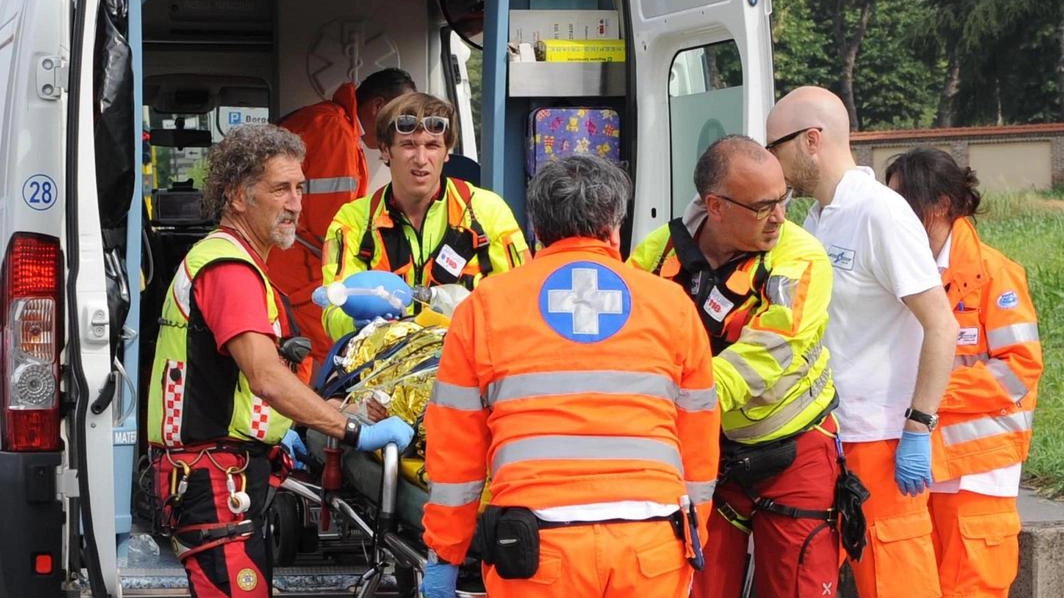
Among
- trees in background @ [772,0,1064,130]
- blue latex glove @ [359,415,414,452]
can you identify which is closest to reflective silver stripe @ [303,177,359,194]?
blue latex glove @ [359,415,414,452]

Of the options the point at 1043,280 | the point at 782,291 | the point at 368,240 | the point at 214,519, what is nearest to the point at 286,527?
the point at 368,240

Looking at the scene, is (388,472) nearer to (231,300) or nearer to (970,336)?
(231,300)

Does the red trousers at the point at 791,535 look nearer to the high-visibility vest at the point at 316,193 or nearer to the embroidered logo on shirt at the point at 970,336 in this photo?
the embroidered logo on shirt at the point at 970,336

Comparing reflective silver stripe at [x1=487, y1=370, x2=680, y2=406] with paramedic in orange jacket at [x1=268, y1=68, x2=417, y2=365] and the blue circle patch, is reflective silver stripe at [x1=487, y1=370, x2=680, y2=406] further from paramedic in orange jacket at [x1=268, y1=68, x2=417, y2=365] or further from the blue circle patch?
paramedic in orange jacket at [x1=268, y1=68, x2=417, y2=365]

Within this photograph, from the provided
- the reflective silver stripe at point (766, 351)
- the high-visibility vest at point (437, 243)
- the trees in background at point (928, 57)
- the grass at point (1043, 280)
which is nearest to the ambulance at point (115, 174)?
the high-visibility vest at point (437, 243)

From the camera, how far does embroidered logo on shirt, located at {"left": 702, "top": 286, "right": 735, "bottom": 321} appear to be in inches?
147

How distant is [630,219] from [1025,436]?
166cm

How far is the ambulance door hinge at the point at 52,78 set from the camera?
3785mm

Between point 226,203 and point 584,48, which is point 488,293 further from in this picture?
point 584,48

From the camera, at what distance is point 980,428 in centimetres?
444

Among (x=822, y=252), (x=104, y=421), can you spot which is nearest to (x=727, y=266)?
(x=822, y=252)

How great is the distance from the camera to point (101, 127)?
12.9 feet

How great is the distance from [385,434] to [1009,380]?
1888 mm

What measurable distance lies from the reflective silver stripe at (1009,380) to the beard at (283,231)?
2.08 m
